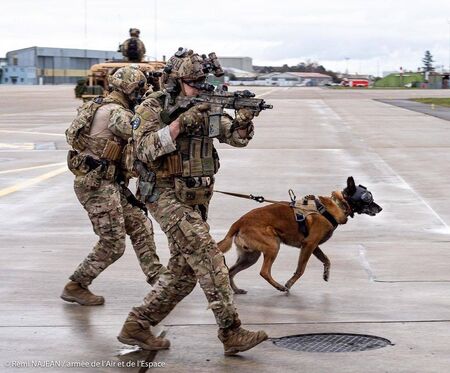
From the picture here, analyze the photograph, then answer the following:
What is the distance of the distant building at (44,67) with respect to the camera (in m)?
130

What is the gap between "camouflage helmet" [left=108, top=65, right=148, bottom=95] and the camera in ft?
25.8

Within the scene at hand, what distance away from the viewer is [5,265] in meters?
9.51

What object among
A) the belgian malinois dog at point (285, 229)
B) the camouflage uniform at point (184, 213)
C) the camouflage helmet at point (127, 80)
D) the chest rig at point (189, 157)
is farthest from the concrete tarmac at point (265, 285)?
the camouflage helmet at point (127, 80)

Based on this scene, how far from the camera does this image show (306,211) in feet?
26.7

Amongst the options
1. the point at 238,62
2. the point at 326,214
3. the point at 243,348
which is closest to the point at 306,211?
the point at 326,214

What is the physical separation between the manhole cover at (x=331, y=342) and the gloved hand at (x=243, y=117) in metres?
1.56

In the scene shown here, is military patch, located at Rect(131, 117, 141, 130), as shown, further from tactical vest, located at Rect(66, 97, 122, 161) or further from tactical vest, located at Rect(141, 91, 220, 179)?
tactical vest, located at Rect(66, 97, 122, 161)

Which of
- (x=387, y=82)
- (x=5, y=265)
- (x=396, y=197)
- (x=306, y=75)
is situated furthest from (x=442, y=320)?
(x=306, y=75)

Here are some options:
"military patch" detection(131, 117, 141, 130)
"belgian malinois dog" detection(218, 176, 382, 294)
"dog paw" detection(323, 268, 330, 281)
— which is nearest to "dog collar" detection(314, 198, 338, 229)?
"belgian malinois dog" detection(218, 176, 382, 294)

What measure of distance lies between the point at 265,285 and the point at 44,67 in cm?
13165

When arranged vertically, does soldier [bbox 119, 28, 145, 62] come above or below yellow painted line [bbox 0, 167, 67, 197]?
above

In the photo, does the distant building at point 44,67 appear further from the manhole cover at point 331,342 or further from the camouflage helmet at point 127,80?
the manhole cover at point 331,342

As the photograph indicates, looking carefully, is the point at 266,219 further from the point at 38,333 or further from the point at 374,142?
the point at 374,142

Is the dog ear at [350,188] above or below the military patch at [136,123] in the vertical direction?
below
